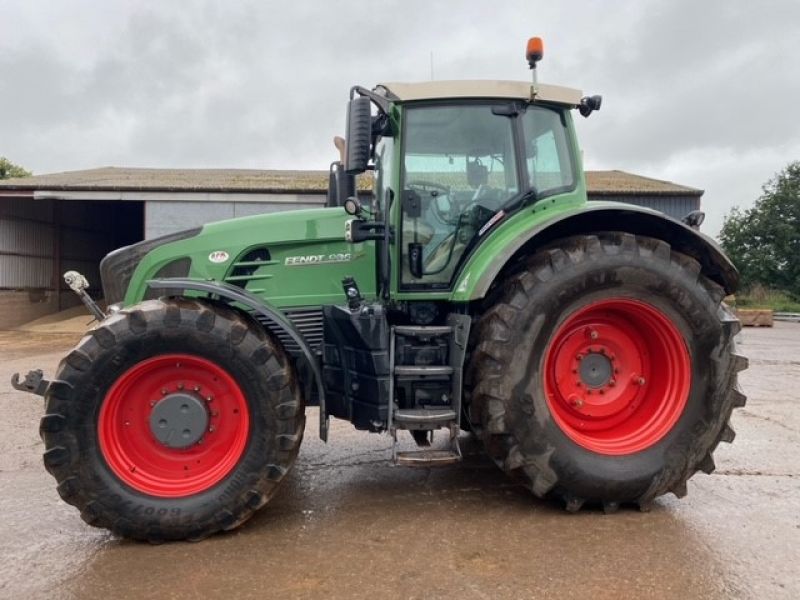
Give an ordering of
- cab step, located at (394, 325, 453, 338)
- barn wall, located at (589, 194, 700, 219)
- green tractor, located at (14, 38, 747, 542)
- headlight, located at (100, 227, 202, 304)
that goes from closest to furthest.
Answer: green tractor, located at (14, 38, 747, 542) → cab step, located at (394, 325, 453, 338) → headlight, located at (100, 227, 202, 304) → barn wall, located at (589, 194, 700, 219)

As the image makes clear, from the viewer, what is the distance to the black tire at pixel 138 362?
2967mm

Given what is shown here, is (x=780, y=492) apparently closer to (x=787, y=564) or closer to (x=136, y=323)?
(x=787, y=564)

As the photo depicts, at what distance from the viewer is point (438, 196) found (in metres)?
3.58

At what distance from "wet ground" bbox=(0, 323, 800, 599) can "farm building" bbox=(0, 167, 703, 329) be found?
42.5 ft

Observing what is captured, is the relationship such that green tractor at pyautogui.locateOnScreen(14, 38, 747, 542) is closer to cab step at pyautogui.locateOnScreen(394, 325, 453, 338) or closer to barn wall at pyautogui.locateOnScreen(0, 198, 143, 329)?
cab step at pyautogui.locateOnScreen(394, 325, 453, 338)

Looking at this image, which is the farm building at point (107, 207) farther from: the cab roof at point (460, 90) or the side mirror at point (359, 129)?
the side mirror at point (359, 129)

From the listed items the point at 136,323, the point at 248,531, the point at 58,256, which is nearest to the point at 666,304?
the point at 248,531

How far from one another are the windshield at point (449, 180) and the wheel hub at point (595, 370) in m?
0.94

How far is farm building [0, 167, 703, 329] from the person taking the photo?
16438 millimetres

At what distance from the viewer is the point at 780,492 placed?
374cm

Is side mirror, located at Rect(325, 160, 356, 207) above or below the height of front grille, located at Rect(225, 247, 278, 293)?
above

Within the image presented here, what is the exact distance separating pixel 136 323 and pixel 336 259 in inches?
47.3

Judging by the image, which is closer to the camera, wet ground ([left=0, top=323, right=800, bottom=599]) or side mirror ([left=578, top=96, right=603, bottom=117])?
wet ground ([left=0, top=323, right=800, bottom=599])

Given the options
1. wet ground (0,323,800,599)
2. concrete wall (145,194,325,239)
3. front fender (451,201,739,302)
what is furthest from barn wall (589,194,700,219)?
front fender (451,201,739,302)
